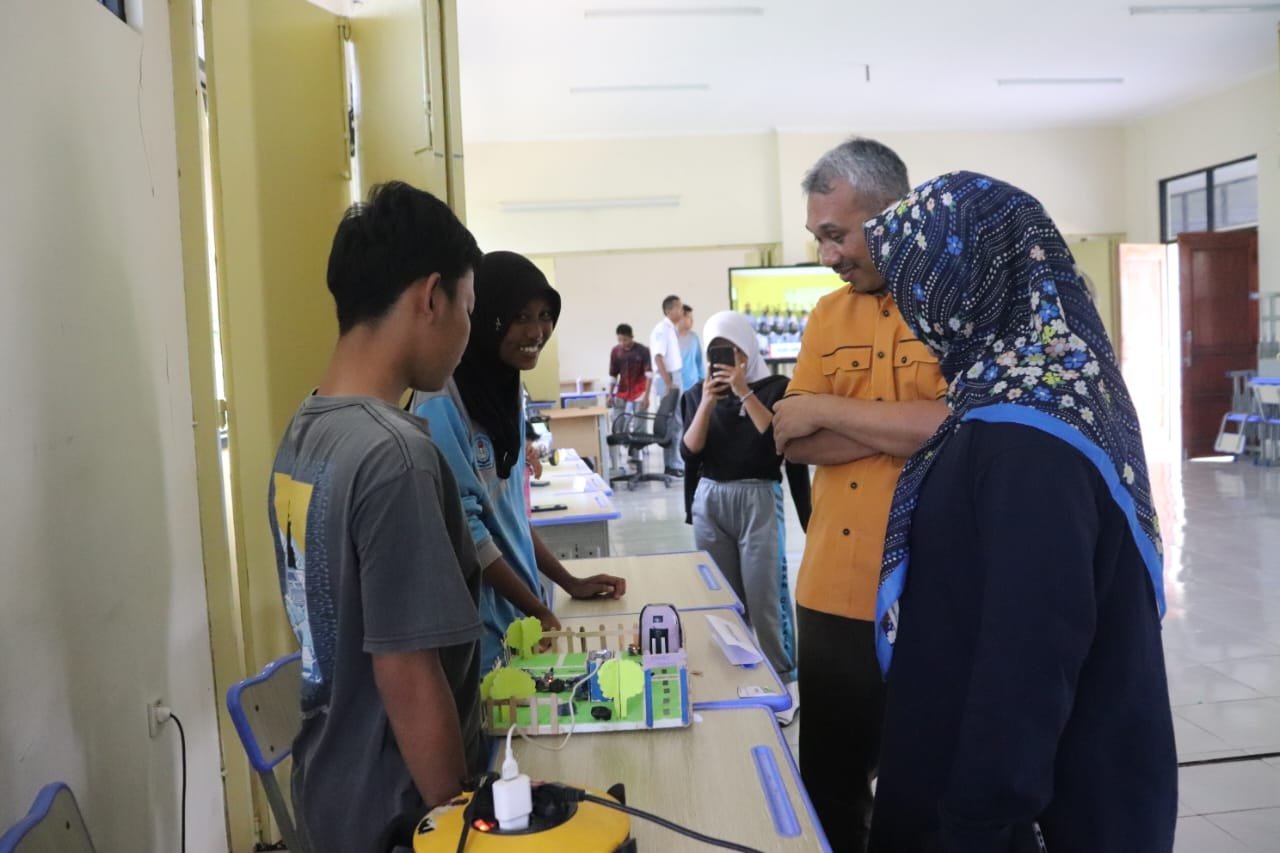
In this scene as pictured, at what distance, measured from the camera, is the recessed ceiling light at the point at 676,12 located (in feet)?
21.5

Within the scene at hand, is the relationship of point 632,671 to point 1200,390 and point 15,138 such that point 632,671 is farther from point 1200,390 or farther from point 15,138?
point 1200,390

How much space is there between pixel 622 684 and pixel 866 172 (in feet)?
3.16

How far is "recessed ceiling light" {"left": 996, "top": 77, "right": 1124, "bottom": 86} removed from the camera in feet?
28.3

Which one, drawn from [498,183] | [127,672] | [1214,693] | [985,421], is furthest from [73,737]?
[498,183]

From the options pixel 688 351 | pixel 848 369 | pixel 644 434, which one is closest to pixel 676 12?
pixel 688 351

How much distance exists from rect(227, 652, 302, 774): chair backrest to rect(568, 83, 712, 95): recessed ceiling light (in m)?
7.57

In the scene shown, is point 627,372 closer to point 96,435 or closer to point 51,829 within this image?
point 96,435

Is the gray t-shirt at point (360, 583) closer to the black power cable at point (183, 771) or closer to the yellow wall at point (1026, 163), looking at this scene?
the black power cable at point (183, 771)

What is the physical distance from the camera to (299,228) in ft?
7.93

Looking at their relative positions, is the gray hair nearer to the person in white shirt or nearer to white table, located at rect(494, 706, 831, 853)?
white table, located at rect(494, 706, 831, 853)

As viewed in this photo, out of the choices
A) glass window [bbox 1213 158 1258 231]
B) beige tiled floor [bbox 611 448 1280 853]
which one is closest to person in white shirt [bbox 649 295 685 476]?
beige tiled floor [bbox 611 448 1280 853]

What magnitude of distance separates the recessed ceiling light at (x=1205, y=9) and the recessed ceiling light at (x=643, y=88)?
3.51 meters

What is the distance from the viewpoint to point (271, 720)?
5.29 feet

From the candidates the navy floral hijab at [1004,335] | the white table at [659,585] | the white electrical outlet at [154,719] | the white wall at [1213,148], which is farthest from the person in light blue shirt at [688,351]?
the navy floral hijab at [1004,335]
